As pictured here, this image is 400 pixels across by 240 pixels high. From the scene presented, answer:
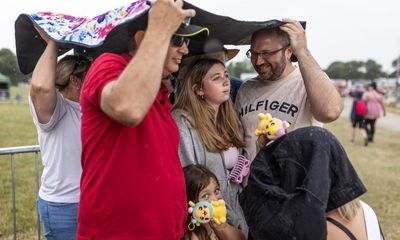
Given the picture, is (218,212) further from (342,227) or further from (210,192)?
(342,227)

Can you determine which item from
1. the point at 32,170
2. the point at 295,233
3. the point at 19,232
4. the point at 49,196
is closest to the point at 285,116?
the point at 295,233

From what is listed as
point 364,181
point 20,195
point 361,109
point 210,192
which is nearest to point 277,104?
point 210,192

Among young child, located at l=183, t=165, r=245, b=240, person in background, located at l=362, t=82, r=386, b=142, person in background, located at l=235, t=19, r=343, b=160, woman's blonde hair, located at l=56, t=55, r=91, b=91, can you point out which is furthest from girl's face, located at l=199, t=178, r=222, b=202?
person in background, located at l=362, t=82, r=386, b=142

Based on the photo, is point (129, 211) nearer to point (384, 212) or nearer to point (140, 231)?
point (140, 231)

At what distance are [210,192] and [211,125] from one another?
0.41 m

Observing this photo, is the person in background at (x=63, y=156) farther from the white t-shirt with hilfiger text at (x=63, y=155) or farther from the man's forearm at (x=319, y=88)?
the man's forearm at (x=319, y=88)

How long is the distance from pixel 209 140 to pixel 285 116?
21.1 inches

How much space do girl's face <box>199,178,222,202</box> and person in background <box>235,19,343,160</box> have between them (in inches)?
13.5

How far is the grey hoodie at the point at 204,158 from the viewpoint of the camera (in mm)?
2232

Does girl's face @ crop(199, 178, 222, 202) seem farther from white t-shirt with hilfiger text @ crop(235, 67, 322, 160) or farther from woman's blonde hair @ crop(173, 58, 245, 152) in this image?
white t-shirt with hilfiger text @ crop(235, 67, 322, 160)

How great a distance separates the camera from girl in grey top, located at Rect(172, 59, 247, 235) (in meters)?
2.27

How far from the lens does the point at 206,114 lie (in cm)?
239

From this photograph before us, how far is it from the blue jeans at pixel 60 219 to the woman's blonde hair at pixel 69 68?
695mm

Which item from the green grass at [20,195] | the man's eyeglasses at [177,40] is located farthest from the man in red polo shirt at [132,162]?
the green grass at [20,195]
